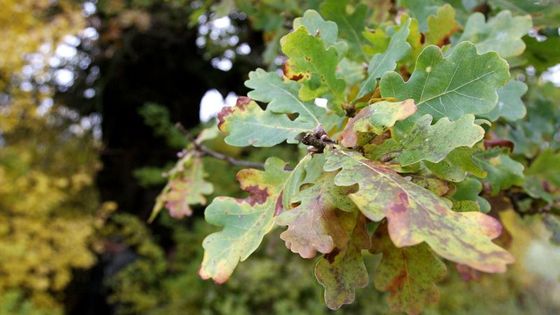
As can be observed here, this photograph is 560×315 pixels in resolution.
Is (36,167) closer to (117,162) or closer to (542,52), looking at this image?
(117,162)

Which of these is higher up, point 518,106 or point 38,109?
point 518,106

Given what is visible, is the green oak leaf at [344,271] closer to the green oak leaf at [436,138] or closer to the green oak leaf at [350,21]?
the green oak leaf at [436,138]

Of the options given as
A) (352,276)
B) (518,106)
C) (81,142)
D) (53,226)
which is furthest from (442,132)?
(81,142)

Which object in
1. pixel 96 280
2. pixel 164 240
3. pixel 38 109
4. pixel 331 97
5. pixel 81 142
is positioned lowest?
pixel 96 280

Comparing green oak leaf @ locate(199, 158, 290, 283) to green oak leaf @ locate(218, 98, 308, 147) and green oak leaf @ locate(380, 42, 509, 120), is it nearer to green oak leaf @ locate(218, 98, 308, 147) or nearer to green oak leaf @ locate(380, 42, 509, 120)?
green oak leaf @ locate(218, 98, 308, 147)

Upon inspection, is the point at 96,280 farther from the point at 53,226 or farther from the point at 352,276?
the point at 352,276
